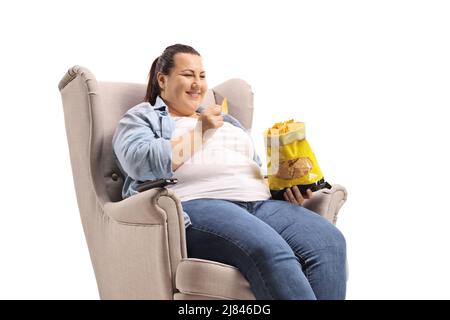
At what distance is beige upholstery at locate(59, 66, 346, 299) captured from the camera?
205cm

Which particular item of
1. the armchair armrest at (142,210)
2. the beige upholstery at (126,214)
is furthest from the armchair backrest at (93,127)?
the armchair armrest at (142,210)

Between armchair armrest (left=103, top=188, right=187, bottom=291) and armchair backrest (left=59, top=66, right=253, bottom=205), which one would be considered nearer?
armchair armrest (left=103, top=188, right=187, bottom=291)

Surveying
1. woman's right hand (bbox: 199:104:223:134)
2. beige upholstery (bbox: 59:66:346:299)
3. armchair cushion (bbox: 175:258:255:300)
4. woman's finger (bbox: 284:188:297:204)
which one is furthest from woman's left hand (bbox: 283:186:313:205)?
armchair cushion (bbox: 175:258:255:300)

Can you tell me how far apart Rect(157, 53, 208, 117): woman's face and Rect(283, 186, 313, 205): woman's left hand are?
18.2 inches

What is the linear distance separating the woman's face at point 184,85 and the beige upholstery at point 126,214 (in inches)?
7.8

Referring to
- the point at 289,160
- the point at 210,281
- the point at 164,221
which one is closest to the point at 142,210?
the point at 164,221

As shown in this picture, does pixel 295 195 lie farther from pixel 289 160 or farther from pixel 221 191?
pixel 221 191

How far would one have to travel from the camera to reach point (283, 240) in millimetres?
2084

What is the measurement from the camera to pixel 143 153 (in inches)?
86.1

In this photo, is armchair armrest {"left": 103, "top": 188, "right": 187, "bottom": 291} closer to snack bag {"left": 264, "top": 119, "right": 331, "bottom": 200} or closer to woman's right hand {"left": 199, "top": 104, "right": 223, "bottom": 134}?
woman's right hand {"left": 199, "top": 104, "right": 223, "bottom": 134}

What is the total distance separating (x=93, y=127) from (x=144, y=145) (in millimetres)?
340

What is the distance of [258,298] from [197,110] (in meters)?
0.93
